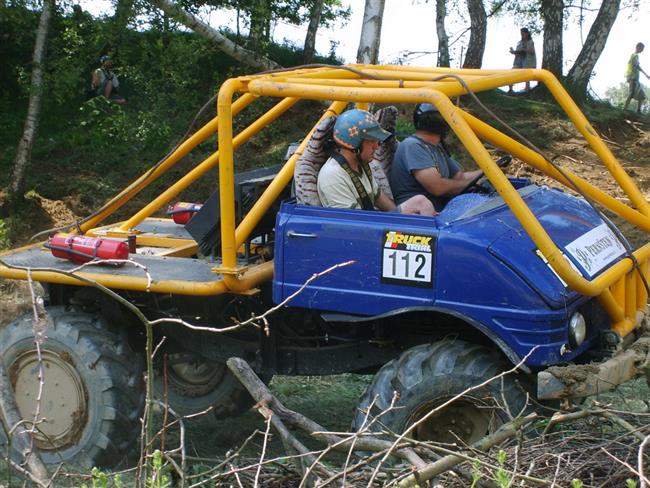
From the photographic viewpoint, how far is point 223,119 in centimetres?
505

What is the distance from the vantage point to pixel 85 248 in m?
5.55

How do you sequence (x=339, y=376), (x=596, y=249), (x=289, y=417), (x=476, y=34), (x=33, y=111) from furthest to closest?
1. (x=476, y=34)
2. (x=33, y=111)
3. (x=339, y=376)
4. (x=596, y=249)
5. (x=289, y=417)

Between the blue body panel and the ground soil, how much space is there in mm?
808

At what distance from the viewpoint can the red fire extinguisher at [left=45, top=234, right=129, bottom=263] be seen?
5473 millimetres

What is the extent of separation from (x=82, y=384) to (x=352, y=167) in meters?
1.86

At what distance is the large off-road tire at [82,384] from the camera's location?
18.1 ft

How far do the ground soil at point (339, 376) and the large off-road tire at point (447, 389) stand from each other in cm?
75

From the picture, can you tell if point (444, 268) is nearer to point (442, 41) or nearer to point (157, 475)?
point (157, 475)

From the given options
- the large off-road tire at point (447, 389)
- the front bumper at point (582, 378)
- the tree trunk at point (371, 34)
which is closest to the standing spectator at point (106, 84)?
the tree trunk at point (371, 34)

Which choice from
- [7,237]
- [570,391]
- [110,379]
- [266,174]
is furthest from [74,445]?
[7,237]

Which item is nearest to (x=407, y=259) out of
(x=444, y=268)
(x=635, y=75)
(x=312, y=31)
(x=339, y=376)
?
(x=444, y=268)

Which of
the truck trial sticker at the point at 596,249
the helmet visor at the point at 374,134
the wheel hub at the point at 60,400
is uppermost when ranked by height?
the helmet visor at the point at 374,134

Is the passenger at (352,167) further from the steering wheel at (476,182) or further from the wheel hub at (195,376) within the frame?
the wheel hub at (195,376)

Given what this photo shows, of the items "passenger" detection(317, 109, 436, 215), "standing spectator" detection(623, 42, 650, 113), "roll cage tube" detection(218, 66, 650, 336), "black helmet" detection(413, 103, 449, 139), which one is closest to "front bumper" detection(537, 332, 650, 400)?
"roll cage tube" detection(218, 66, 650, 336)
